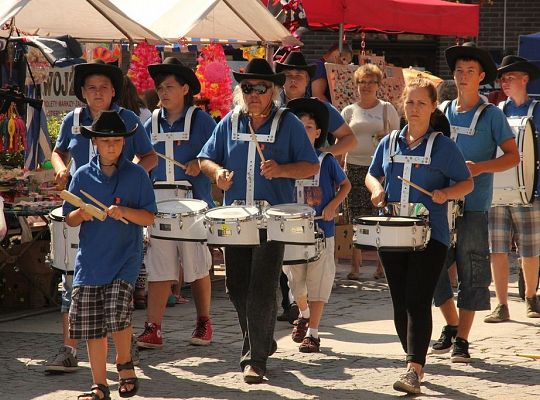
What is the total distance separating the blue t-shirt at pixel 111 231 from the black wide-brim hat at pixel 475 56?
2393 mm

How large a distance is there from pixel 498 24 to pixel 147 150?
1385 centimetres

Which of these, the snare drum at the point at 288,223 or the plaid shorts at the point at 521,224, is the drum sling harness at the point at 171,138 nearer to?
the snare drum at the point at 288,223

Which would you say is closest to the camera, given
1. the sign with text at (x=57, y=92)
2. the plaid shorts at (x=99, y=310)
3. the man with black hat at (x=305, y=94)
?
the plaid shorts at (x=99, y=310)

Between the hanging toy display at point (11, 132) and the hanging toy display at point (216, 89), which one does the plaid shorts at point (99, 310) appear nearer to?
the hanging toy display at point (11, 132)

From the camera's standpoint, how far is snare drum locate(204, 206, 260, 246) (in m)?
7.66

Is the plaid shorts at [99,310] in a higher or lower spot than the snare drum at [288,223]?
lower

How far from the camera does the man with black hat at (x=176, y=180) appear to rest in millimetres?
9055

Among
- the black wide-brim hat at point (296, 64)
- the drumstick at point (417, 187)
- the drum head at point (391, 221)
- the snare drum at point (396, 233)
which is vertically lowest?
the snare drum at point (396, 233)

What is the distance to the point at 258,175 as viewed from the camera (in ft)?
26.2

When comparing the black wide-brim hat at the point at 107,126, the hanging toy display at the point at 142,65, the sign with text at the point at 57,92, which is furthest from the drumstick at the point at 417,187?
the hanging toy display at the point at 142,65

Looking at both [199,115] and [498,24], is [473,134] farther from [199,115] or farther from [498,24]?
[498,24]

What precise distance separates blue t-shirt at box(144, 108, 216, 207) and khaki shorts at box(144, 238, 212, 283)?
0.36 m

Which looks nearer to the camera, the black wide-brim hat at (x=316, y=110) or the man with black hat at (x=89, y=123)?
the man with black hat at (x=89, y=123)

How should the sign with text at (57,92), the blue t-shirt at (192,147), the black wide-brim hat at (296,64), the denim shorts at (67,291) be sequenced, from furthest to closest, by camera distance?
the sign with text at (57,92)
the black wide-brim hat at (296,64)
the blue t-shirt at (192,147)
the denim shorts at (67,291)
